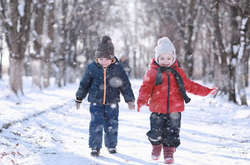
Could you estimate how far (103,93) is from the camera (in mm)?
4992

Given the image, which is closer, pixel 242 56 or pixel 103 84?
pixel 103 84

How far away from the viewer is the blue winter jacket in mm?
5000

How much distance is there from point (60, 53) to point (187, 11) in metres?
10.4

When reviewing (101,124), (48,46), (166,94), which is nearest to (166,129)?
(166,94)

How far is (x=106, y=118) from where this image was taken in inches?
203

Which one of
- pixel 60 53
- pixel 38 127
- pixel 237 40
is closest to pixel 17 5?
pixel 38 127

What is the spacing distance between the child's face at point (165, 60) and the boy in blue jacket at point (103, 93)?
2.35 ft

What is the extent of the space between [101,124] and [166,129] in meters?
0.98

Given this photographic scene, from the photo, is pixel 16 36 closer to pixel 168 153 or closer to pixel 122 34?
pixel 168 153

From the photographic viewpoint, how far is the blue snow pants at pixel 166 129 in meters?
4.62

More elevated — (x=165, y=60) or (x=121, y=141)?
(x=165, y=60)

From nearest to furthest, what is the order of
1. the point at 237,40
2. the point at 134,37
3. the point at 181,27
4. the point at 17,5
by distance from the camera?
1. the point at 237,40
2. the point at 17,5
3. the point at 181,27
4. the point at 134,37

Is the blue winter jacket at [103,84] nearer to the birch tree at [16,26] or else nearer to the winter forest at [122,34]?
the winter forest at [122,34]

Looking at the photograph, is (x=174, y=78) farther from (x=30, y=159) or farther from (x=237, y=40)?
(x=237, y=40)
